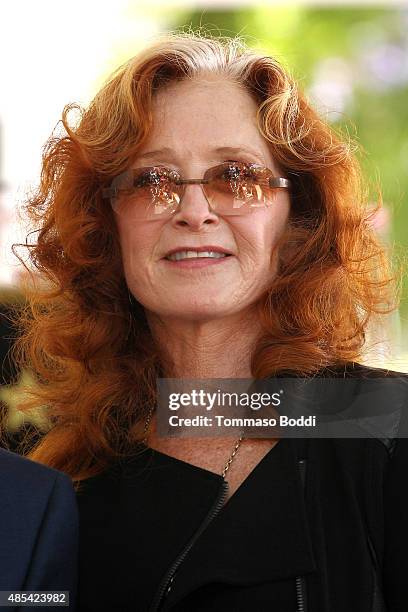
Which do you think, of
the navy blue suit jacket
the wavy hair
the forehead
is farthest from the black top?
the forehead

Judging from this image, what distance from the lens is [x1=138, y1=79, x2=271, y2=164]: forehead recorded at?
1.58m

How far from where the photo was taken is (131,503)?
1539mm

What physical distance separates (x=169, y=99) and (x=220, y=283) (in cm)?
31

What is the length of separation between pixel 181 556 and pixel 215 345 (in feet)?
1.21

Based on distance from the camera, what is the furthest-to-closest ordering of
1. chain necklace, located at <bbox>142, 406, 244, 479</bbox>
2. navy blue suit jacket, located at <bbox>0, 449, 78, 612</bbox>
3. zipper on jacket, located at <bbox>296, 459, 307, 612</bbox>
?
chain necklace, located at <bbox>142, 406, 244, 479</bbox> < zipper on jacket, located at <bbox>296, 459, 307, 612</bbox> < navy blue suit jacket, located at <bbox>0, 449, 78, 612</bbox>

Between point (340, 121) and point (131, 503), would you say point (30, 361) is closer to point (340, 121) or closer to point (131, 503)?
point (131, 503)

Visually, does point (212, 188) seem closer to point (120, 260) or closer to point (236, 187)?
point (236, 187)

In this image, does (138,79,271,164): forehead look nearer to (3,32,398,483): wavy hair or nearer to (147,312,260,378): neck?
(3,32,398,483): wavy hair

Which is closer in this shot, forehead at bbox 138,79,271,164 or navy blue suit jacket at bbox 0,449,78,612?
navy blue suit jacket at bbox 0,449,78,612

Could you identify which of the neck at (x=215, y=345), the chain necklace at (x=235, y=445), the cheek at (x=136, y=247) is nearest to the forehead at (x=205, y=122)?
the cheek at (x=136, y=247)

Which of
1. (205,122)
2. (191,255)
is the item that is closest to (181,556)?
(191,255)

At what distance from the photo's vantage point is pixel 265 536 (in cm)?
145

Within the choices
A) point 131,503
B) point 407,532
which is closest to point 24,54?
point 131,503

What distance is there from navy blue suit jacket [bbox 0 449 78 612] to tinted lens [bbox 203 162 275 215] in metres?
0.55
